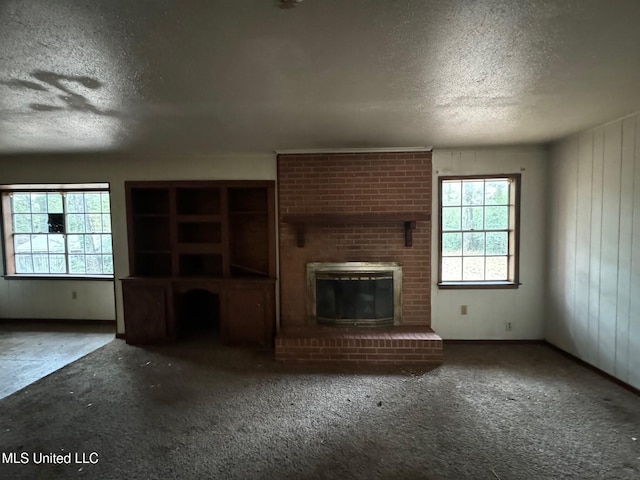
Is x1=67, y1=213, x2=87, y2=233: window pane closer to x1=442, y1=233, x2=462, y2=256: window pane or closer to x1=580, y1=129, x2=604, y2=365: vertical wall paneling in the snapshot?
x1=442, y1=233, x2=462, y2=256: window pane

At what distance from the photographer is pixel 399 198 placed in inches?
135

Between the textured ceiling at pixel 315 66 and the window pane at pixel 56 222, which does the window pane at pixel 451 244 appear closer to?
the textured ceiling at pixel 315 66

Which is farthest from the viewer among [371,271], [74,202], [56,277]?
[74,202]

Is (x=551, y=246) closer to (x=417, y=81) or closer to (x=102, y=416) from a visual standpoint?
(x=417, y=81)

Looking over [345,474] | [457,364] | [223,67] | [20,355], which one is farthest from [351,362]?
[20,355]

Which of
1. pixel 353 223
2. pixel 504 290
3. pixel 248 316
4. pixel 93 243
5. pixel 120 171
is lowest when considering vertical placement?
pixel 248 316

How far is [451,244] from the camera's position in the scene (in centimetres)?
361

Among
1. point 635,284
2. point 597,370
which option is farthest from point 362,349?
point 635,284

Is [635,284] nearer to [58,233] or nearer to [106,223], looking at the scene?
[106,223]

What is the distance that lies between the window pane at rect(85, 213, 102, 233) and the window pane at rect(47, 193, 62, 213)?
1.42 feet

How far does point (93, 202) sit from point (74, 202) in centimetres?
28

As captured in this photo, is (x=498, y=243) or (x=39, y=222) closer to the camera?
(x=498, y=243)

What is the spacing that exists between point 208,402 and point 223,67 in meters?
Result: 2.45

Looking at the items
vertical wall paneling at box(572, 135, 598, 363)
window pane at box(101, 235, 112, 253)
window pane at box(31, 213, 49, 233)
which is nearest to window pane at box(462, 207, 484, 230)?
vertical wall paneling at box(572, 135, 598, 363)
